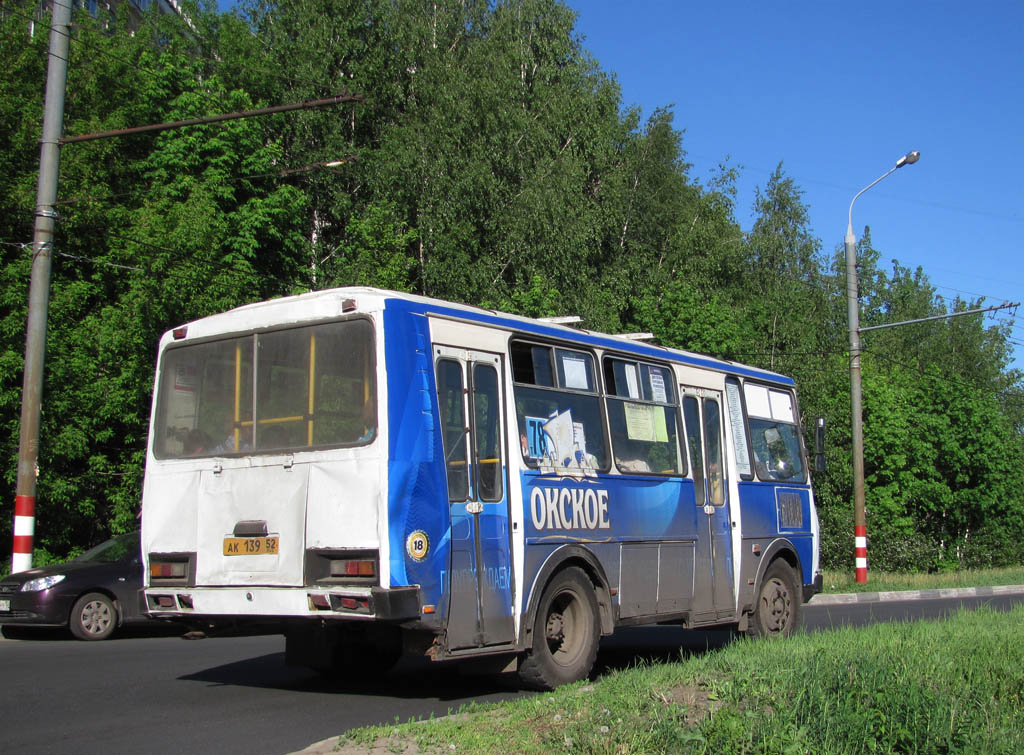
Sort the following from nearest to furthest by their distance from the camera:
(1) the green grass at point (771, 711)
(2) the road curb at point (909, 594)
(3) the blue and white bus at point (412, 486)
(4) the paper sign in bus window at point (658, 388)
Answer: (1) the green grass at point (771, 711)
(3) the blue and white bus at point (412, 486)
(4) the paper sign in bus window at point (658, 388)
(2) the road curb at point (909, 594)

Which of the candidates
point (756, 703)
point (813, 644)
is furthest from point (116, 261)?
point (756, 703)

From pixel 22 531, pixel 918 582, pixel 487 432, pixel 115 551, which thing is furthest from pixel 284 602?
pixel 918 582

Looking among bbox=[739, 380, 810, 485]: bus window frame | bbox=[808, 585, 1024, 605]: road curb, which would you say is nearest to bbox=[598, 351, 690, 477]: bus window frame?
bbox=[739, 380, 810, 485]: bus window frame

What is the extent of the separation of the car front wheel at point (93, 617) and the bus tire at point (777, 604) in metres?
8.37

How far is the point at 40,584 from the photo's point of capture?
46.1ft

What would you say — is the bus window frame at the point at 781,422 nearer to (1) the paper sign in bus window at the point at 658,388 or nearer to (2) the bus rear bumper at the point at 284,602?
(1) the paper sign in bus window at the point at 658,388

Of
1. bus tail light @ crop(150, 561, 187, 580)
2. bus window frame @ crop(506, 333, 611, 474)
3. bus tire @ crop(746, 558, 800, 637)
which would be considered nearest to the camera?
bus tail light @ crop(150, 561, 187, 580)

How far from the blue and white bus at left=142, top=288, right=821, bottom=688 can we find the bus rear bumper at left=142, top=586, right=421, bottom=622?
0.02 m

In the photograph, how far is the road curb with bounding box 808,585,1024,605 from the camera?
23609 millimetres

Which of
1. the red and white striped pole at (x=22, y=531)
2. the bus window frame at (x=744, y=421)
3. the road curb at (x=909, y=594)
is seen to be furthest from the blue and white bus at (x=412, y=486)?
the road curb at (x=909, y=594)

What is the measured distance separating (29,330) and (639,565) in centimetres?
981

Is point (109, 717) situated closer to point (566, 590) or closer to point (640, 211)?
point (566, 590)

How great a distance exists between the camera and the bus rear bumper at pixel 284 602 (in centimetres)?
751

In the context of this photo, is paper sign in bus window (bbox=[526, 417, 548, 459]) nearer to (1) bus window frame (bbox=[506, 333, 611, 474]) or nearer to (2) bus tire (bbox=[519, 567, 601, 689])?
(1) bus window frame (bbox=[506, 333, 611, 474])
